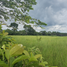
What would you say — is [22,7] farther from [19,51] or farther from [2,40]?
[19,51]

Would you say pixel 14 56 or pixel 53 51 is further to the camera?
pixel 53 51

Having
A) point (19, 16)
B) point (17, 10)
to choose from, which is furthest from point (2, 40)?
point (17, 10)

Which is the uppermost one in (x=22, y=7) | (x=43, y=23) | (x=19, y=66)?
(x=22, y=7)

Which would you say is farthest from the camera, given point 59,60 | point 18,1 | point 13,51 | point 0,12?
point 0,12

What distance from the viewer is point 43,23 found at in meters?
1.50

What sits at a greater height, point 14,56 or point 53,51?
point 14,56

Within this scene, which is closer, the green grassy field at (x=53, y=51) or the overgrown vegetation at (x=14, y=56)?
the overgrown vegetation at (x=14, y=56)

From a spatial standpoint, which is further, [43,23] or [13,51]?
[43,23]

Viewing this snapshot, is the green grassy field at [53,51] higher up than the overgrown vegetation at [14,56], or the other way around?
the overgrown vegetation at [14,56]

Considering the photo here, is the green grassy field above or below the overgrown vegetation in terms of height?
below

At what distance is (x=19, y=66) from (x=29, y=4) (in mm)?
2304

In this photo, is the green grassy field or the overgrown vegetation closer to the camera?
the overgrown vegetation

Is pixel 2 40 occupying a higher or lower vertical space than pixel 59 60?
higher

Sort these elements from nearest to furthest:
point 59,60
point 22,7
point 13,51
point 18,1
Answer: point 13,51, point 59,60, point 18,1, point 22,7
